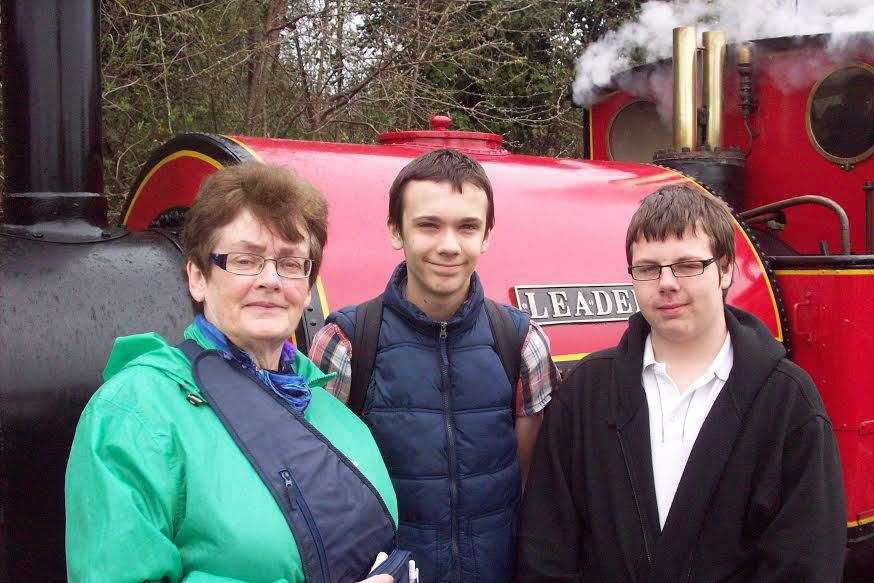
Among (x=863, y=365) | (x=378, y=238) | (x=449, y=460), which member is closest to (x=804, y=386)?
(x=449, y=460)

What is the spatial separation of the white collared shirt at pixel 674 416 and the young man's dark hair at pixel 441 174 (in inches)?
19.8

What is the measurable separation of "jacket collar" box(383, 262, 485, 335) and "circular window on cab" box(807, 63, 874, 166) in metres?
2.50

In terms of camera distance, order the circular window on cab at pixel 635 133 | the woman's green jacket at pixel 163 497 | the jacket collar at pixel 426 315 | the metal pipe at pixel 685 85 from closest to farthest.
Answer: the woman's green jacket at pixel 163 497 → the jacket collar at pixel 426 315 → the metal pipe at pixel 685 85 → the circular window on cab at pixel 635 133

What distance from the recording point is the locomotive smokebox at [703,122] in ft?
12.6

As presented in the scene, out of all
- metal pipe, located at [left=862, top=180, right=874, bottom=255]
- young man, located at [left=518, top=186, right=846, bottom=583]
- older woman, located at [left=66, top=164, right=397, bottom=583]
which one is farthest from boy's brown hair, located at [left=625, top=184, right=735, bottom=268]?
metal pipe, located at [left=862, top=180, right=874, bottom=255]

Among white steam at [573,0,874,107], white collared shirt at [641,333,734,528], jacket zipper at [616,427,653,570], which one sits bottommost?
jacket zipper at [616,427,653,570]

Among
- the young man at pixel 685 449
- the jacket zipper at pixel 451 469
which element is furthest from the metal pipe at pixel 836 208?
the jacket zipper at pixel 451 469

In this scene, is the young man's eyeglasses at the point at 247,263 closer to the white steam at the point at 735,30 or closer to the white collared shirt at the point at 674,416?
the white collared shirt at the point at 674,416

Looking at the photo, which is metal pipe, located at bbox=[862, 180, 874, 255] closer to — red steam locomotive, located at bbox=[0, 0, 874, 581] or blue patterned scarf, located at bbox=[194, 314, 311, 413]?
red steam locomotive, located at bbox=[0, 0, 874, 581]

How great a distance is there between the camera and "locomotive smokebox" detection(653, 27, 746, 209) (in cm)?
384

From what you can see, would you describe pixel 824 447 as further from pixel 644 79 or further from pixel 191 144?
pixel 644 79

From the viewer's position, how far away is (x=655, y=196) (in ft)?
6.10

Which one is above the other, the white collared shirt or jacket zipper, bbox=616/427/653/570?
the white collared shirt

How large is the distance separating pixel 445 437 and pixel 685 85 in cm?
Answer: 258
